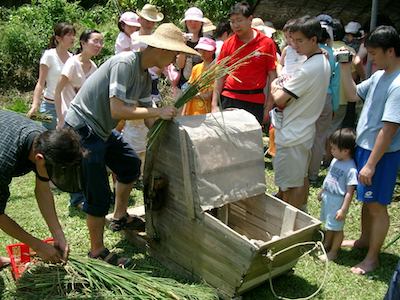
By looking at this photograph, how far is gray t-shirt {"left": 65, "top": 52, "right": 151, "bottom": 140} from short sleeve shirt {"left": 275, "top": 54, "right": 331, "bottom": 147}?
1.18m

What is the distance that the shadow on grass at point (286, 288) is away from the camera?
370 centimetres

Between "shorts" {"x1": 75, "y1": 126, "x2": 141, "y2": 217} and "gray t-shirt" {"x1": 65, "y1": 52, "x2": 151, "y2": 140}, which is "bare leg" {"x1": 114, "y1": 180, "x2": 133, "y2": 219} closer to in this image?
"shorts" {"x1": 75, "y1": 126, "x2": 141, "y2": 217}

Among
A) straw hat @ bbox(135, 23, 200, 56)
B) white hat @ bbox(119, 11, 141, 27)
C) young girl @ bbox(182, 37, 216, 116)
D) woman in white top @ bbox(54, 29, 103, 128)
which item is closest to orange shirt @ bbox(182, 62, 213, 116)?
young girl @ bbox(182, 37, 216, 116)

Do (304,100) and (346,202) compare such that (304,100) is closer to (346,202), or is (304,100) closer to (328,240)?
(346,202)

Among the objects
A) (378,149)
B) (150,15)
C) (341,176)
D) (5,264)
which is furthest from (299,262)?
(150,15)

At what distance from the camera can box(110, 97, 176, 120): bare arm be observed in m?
3.57

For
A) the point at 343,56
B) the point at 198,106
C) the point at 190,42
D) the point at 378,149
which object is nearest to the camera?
the point at 378,149

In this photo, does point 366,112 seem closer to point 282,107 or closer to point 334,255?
point 282,107

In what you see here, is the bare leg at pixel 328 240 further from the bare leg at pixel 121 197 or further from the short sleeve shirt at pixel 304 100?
the bare leg at pixel 121 197

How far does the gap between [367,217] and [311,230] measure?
1.01 m

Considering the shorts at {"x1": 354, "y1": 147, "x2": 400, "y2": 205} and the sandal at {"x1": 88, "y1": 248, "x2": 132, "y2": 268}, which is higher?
the shorts at {"x1": 354, "y1": 147, "x2": 400, "y2": 205}

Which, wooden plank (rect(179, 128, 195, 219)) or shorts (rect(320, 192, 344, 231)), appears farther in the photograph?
shorts (rect(320, 192, 344, 231))

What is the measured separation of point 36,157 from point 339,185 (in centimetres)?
240

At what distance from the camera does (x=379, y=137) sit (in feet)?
11.9
